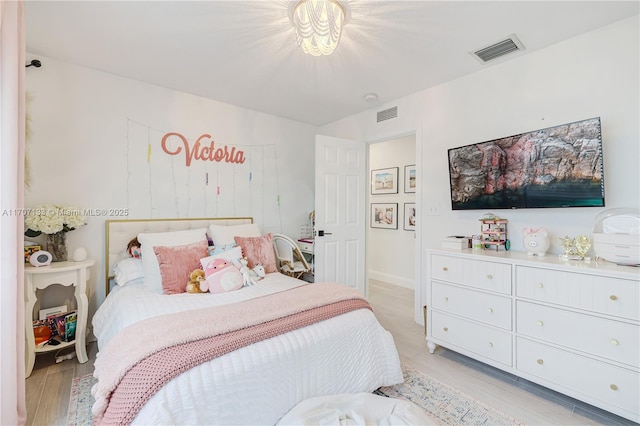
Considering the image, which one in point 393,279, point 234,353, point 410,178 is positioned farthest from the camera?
point 393,279

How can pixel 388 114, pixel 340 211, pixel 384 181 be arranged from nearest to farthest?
pixel 388 114
pixel 340 211
pixel 384 181

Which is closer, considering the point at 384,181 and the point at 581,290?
the point at 581,290

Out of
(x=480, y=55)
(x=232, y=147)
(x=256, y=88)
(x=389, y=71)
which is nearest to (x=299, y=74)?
(x=256, y=88)

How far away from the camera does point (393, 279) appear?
4680mm

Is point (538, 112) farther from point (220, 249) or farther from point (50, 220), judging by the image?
point (50, 220)

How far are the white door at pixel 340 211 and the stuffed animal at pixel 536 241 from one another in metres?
1.85

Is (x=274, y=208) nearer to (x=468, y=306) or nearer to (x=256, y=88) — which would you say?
(x=256, y=88)

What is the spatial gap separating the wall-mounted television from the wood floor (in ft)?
4.29

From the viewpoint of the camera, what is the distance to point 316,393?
4.99ft

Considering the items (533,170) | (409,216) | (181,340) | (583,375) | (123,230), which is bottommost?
(583,375)

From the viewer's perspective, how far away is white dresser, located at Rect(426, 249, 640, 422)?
1.56 meters

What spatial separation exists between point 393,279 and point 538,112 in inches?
124

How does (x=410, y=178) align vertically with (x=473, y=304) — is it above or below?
above

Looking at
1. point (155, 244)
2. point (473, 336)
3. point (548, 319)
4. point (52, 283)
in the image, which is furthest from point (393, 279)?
Result: point (52, 283)
